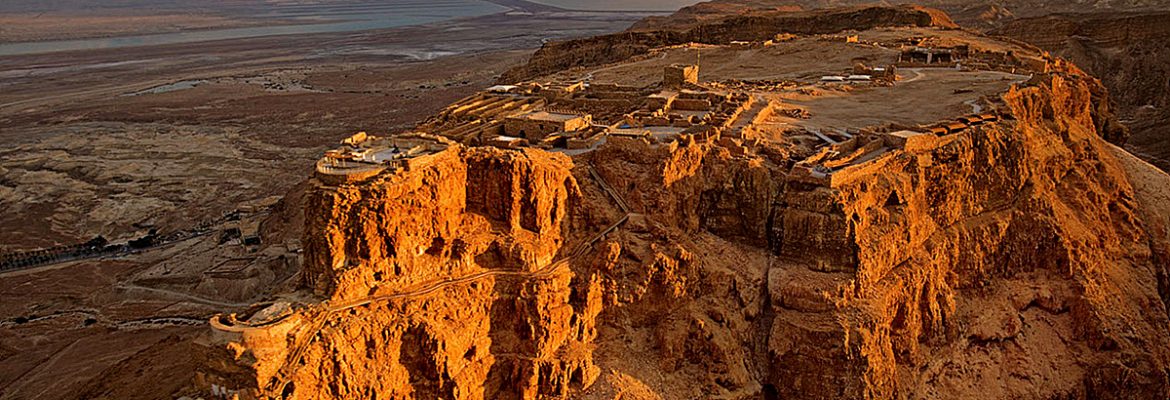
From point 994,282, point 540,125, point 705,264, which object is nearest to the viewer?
point 705,264

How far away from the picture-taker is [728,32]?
90812 mm

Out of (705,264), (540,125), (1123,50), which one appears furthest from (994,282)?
(1123,50)

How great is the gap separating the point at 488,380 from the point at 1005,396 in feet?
56.7

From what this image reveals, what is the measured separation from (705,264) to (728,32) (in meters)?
68.7

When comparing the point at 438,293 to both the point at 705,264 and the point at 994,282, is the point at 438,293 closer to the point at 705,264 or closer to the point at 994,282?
the point at 705,264

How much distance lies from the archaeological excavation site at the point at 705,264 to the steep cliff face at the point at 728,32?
1723 inches

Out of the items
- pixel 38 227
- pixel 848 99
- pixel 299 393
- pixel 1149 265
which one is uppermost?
pixel 848 99

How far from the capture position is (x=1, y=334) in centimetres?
3962

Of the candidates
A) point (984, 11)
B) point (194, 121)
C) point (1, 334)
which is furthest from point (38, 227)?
point (984, 11)

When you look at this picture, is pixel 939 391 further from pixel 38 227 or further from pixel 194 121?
pixel 194 121

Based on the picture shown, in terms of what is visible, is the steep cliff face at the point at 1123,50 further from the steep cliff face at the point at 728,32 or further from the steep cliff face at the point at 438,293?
the steep cliff face at the point at 438,293

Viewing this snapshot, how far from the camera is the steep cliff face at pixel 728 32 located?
8138cm

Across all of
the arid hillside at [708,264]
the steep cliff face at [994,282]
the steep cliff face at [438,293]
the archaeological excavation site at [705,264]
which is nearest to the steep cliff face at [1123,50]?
the steep cliff face at [994,282]

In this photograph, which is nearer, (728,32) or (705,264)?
(705,264)
